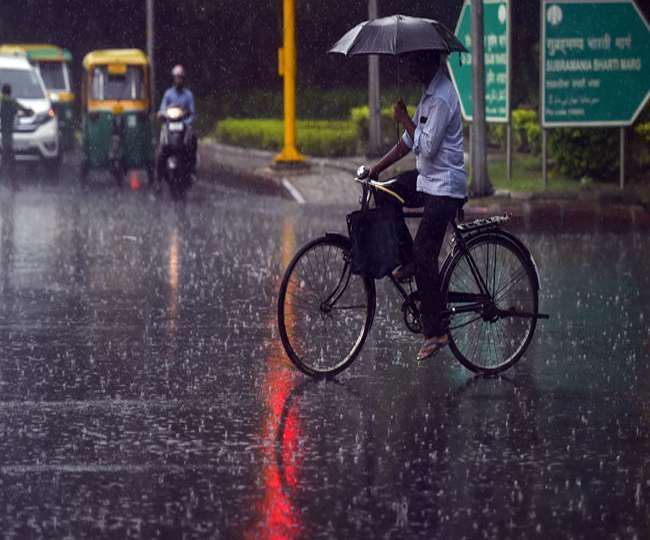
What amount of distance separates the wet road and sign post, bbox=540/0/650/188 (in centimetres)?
894

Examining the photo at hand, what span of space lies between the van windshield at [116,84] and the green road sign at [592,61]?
28.4 ft

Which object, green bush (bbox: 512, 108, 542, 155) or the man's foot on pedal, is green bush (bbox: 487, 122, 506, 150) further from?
the man's foot on pedal

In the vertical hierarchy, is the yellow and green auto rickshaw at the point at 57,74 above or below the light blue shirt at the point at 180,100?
above

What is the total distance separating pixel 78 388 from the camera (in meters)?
9.20

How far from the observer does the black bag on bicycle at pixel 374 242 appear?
371 inches

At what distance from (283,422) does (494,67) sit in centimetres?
1708

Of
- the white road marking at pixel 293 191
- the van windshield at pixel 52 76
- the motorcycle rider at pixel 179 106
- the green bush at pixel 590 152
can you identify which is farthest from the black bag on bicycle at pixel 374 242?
the van windshield at pixel 52 76

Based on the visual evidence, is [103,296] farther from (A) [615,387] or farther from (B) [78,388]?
(A) [615,387]

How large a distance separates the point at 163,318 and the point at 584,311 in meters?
2.89

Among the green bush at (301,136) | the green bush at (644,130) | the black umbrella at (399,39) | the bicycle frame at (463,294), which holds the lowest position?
the bicycle frame at (463,294)

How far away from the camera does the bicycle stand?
9.55 meters

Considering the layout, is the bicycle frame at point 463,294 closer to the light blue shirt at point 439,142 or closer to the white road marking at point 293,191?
the light blue shirt at point 439,142

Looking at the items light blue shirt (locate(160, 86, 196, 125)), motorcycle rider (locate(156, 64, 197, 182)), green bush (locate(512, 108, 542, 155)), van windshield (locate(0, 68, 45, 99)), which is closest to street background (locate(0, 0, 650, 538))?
motorcycle rider (locate(156, 64, 197, 182))

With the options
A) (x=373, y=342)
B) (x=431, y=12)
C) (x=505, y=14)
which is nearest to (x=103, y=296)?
(x=373, y=342)
